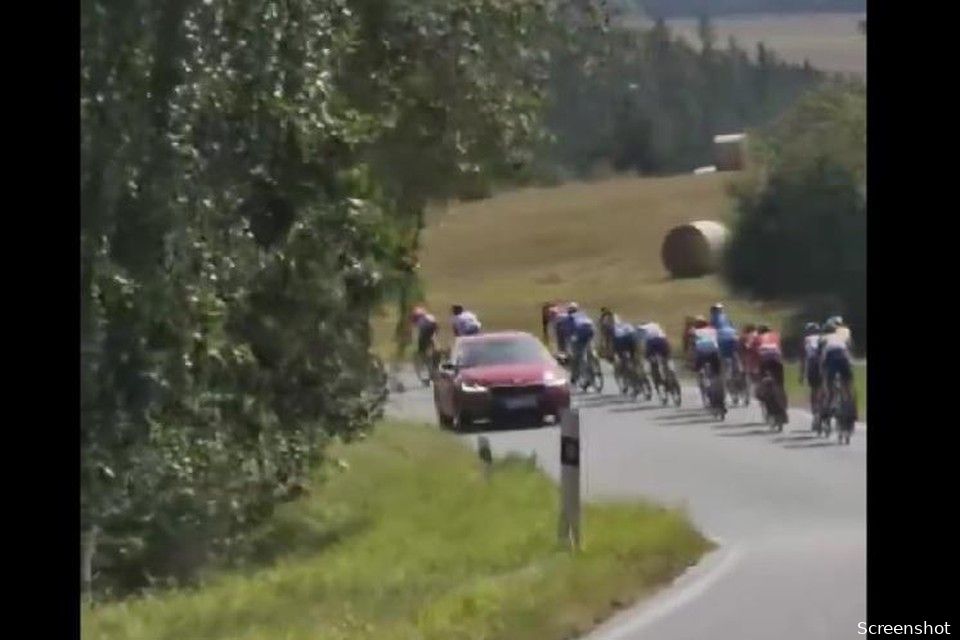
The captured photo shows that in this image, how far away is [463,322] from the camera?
1344 cm

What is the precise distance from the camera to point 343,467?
58.4 ft

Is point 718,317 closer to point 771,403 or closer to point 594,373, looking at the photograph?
point 771,403

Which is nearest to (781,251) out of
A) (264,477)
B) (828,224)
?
(828,224)

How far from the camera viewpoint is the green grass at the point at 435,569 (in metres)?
11.5

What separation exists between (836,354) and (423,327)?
4859mm

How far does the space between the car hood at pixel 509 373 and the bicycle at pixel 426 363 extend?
0.71ft

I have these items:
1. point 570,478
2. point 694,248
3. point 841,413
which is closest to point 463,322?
point 570,478

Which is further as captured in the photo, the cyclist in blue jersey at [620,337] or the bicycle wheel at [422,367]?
the bicycle wheel at [422,367]

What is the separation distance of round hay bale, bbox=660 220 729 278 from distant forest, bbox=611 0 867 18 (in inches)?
40.7

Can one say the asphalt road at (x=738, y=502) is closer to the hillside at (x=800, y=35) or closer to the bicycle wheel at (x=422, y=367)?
the bicycle wheel at (x=422, y=367)

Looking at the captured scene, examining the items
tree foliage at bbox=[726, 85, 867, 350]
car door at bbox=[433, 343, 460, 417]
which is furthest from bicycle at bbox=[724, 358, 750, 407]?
car door at bbox=[433, 343, 460, 417]

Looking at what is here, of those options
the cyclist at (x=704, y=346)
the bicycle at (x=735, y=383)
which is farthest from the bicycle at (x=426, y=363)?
the cyclist at (x=704, y=346)
